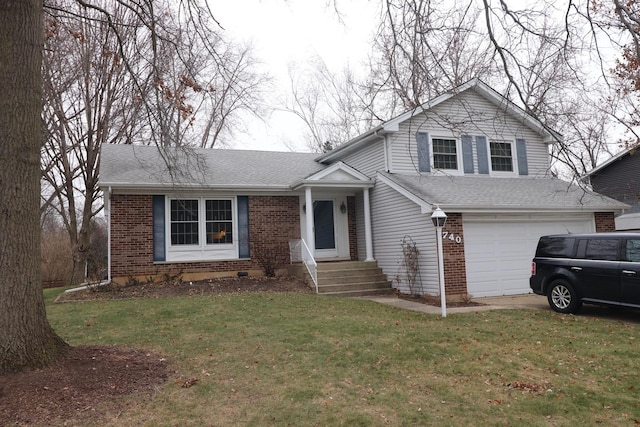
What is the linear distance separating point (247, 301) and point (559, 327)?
21.5 ft

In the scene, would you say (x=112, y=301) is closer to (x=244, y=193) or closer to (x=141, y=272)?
(x=141, y=272)

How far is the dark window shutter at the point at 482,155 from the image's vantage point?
49.6ft

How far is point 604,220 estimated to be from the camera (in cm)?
1419

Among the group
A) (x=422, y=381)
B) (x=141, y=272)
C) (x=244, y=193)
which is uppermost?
(x=244, y=193)

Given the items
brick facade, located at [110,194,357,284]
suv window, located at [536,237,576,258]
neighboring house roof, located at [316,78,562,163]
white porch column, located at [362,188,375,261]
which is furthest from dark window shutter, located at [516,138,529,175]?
suv window, located at [536,237,576,258]

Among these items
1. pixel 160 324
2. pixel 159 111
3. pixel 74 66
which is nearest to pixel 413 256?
pixel 160 324

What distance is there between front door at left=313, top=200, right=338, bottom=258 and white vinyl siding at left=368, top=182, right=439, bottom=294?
164cm

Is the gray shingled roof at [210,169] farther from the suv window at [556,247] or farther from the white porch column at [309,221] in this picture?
the suv window at [556,247]

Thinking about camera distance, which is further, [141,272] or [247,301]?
[141,272]

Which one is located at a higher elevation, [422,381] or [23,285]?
[23,285]

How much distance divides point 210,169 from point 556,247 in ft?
35.5

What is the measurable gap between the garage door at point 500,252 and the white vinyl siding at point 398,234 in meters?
1.09

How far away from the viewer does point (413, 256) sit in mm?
12430

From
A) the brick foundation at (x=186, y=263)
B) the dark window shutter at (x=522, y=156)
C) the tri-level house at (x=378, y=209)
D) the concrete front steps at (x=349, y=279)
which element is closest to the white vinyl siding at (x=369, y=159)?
the tri-level house at (x=378, y=209)
